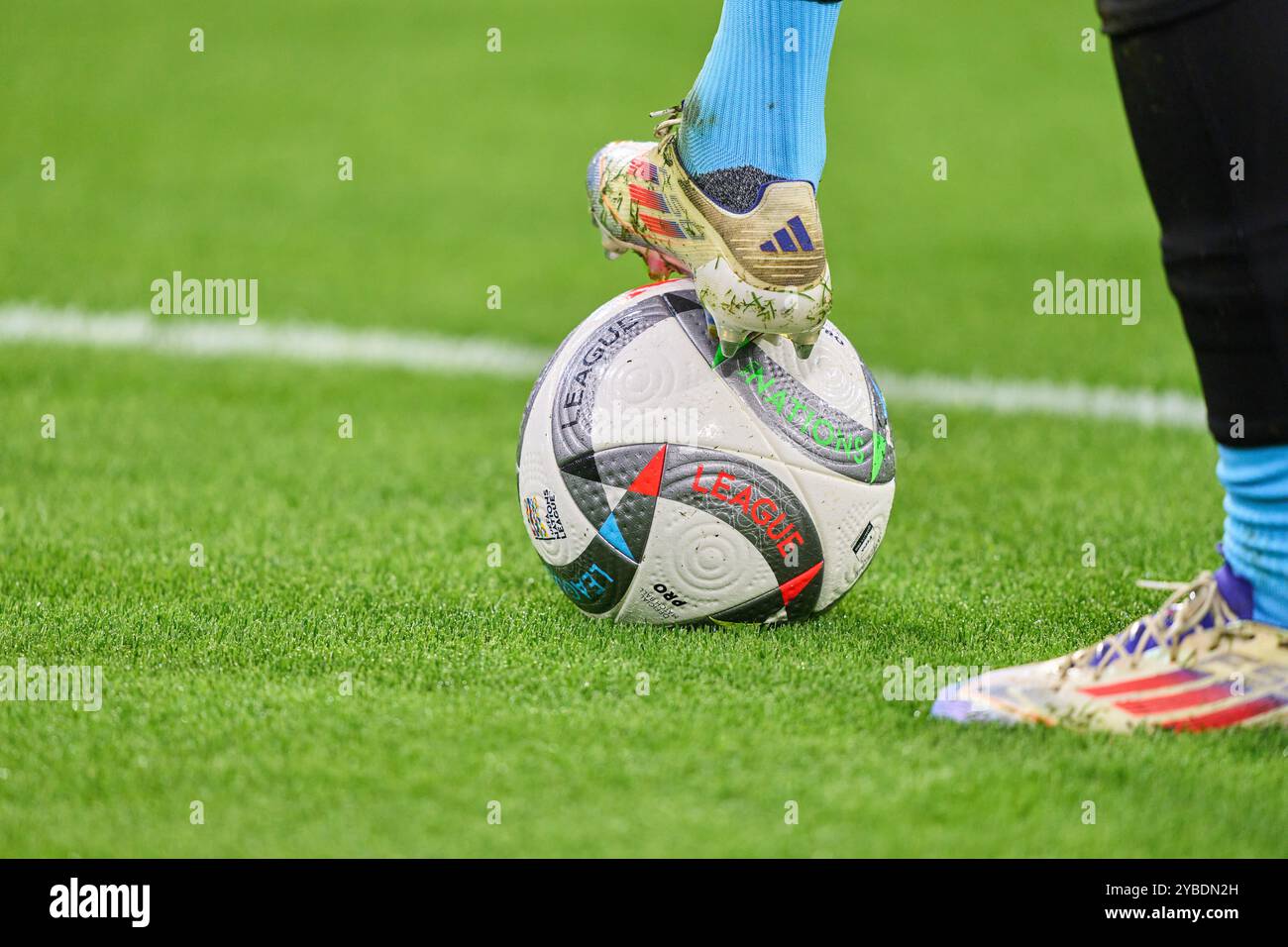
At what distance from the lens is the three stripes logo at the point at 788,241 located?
120 inches

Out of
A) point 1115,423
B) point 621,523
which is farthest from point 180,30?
point 621,523

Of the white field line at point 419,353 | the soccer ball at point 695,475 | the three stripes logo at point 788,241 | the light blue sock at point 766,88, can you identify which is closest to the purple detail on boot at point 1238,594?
the soccer ball at point 695,475

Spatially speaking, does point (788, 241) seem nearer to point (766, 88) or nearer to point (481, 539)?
point (766, 88)

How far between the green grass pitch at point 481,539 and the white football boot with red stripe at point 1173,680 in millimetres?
52

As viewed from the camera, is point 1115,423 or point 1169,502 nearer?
point 1169,502

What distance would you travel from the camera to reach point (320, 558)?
3955mm

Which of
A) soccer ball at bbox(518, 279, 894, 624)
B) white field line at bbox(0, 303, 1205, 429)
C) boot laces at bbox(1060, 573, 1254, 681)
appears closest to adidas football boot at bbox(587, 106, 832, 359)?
soccer ball at bbox(518, 279, 894, 624)

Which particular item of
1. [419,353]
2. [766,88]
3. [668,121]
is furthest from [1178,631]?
[419,353]

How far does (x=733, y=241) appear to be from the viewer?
307 centimetres

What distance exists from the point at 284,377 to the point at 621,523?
3.31 m

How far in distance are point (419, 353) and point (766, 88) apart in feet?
12.6

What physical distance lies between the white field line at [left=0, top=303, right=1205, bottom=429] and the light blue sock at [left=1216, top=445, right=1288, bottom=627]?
9.92 feet

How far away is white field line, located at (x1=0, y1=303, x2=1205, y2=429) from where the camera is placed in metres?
5.83

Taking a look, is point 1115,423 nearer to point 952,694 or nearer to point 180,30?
point 952,694
